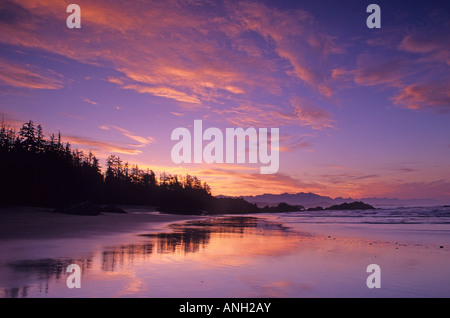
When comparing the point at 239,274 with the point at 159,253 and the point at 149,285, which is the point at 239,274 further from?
the point at 159,253

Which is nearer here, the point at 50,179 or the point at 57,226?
the point at 57,226

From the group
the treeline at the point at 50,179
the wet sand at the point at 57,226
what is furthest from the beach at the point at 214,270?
the treeline at the point at 50,179

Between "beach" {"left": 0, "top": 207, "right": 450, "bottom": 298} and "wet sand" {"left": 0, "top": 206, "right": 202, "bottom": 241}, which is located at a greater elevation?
"beach" {"left": 0, "top": 207, "right": 450, "bottom": 298}

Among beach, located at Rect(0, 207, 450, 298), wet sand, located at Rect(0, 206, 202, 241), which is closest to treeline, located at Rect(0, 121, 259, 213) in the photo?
wet sand, located at Rect(0, 206, 202, 241)

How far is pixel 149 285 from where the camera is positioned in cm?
659

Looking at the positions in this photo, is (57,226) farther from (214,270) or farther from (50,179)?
(50,179)

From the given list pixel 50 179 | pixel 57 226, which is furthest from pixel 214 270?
pixel 50 179

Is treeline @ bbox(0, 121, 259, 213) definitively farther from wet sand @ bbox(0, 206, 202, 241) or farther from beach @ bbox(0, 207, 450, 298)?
beach @ bbox(0, 207, 450, 298)

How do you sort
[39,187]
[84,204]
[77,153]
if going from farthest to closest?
[77,153] < [39,187] < [84,204]

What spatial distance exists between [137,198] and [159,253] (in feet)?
273

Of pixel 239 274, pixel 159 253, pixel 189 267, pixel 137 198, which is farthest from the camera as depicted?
pixel 137 198
